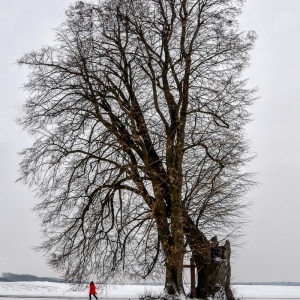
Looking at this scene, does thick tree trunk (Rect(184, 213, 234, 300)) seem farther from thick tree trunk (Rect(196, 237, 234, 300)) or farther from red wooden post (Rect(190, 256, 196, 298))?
red wooden post (Rect(190, 256, 196, 298))

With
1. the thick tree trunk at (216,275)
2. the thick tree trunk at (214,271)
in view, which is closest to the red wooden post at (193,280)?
the thick tree trunk at (214,271)

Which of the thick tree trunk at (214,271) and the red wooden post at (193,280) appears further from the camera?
the thick tree trunk at (214,271)

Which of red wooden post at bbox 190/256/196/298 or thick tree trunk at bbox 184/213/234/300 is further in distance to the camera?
thick tree trunk at bbox 184/213/234/300

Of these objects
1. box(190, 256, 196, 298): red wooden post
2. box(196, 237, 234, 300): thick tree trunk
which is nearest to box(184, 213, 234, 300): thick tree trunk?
box(196, 237, 234, 300): thick tree trunk

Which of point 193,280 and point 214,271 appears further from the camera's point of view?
point 214,271

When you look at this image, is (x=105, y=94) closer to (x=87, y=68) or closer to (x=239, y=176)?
(x=87, y=68)

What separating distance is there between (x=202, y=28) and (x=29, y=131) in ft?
27.1

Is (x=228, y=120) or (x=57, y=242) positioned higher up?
(x=228, y=120)

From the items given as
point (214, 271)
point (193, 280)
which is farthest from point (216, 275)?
point (193, 280)

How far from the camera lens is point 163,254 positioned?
20516 millimetres

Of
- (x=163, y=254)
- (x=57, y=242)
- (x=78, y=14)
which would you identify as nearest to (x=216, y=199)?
(x=163, y=254)

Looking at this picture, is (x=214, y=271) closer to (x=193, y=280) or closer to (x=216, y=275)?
(x=216, y=275)

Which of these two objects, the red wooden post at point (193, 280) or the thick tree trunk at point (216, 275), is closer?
the red wooden post at point (193, 280)

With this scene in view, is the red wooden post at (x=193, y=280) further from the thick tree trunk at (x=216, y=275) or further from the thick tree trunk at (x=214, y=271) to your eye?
the thick tree trunk at (x=216, y=275)
